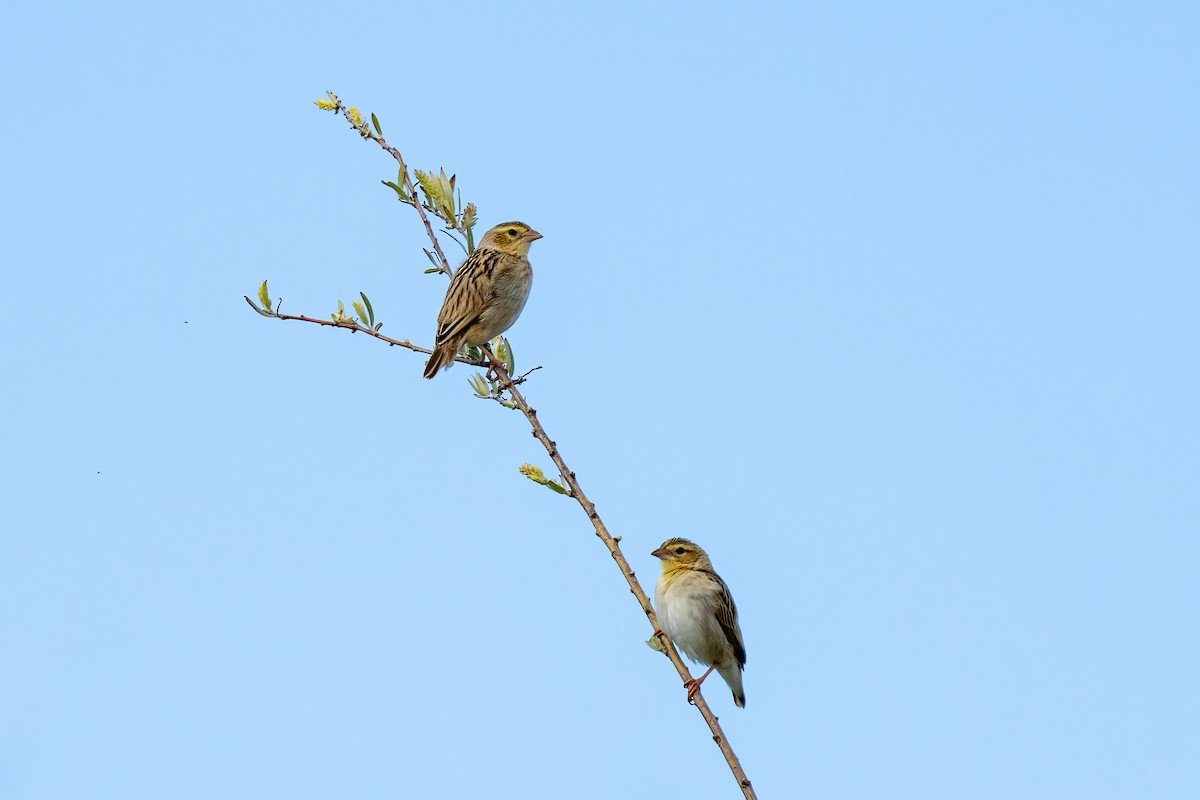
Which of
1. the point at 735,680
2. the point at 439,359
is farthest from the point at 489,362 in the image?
the point at 735,680

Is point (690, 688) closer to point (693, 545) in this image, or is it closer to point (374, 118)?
point (374, 118)

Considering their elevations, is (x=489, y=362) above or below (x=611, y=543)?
above

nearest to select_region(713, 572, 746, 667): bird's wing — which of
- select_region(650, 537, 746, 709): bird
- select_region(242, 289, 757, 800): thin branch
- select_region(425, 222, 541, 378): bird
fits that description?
select_region(650, 537, 746, 709): bird

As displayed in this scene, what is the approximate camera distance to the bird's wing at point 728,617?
722 cm

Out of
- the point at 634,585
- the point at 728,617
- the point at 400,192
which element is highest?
the point at 400,192

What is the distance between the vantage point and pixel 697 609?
716 cm

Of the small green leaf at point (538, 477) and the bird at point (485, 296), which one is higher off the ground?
the bird at point (485, 296)

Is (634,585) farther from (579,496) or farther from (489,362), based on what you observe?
(489,362)

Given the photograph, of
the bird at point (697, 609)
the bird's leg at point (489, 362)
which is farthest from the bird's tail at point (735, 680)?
the bird's leg at point (489, 362)

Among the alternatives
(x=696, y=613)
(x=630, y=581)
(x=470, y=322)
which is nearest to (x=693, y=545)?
(x=696, y=613)

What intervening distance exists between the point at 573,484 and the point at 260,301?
168 centimetres

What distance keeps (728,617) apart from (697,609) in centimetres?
21

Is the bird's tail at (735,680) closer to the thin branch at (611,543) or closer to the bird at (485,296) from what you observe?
the bird at (485,296)

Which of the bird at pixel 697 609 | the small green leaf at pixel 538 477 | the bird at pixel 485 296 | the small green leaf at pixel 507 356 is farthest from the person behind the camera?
the bird at pixel 485 296
